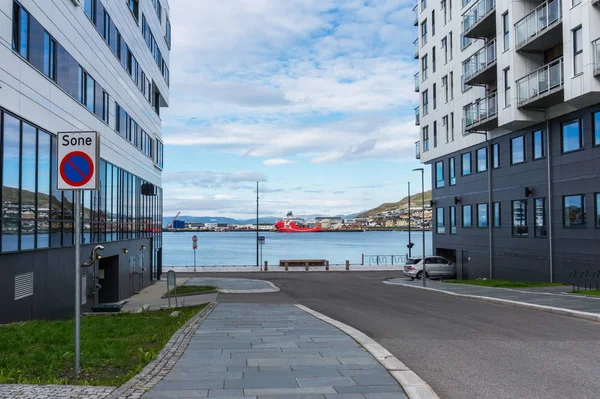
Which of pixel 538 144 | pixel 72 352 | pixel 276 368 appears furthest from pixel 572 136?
pixel 72 352

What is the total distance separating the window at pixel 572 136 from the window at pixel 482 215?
9665mm

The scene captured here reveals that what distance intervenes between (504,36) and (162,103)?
29.3m

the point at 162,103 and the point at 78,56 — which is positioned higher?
the point at 162,103

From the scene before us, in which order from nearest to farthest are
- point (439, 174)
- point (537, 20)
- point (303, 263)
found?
point (537, 20)
point (439, 174)
point (303, 263)

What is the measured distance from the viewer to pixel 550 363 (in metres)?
9.07

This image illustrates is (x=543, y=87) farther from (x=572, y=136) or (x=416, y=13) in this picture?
(x=416, y=13)

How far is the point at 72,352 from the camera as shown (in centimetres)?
893

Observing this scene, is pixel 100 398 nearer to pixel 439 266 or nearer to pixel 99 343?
pixel 99 343

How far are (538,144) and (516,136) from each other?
7.46ft

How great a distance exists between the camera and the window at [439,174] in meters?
43.7

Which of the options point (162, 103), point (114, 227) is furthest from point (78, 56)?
point (162, 103)

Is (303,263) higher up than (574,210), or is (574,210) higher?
(574,210)

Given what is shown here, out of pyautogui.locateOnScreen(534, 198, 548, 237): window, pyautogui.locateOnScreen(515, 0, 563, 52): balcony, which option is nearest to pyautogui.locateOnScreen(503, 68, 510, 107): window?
pyautogui.locateOnScreen(515, 0, 563, 52): balcony

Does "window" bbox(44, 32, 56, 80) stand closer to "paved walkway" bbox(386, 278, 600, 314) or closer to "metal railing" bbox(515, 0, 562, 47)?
"paved walkway" bbox(386, 278, 600, 314)
